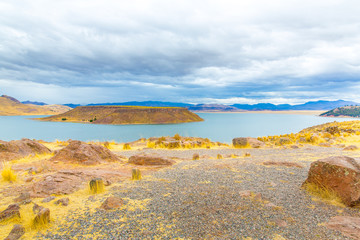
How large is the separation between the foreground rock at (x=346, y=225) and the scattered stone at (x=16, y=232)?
24.7 feet

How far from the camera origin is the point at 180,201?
657cm

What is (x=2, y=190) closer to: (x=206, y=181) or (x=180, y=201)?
(x=180, y=201)

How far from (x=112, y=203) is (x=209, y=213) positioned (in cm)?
299

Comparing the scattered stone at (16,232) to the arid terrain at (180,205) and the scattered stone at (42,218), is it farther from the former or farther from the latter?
the scattered stone at (42,218)

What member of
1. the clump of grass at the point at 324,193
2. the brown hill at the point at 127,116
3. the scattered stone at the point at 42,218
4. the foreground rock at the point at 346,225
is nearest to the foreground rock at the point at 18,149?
the scattered stone at the point at 42,218

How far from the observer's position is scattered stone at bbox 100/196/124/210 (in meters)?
6.15

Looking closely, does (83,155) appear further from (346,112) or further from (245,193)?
(346,112)

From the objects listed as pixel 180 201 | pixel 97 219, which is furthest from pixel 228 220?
pixel 97 219

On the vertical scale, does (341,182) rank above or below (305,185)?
above

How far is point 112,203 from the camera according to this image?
20.6 feet

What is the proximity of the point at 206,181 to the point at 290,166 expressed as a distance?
212 inches

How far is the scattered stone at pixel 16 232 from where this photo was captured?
4.66 m

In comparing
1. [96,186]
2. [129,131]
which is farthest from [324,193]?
[129,131]

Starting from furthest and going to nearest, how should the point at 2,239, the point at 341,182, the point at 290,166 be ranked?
the point at 290,166 < the point at 341,182 < the point at 2,239
